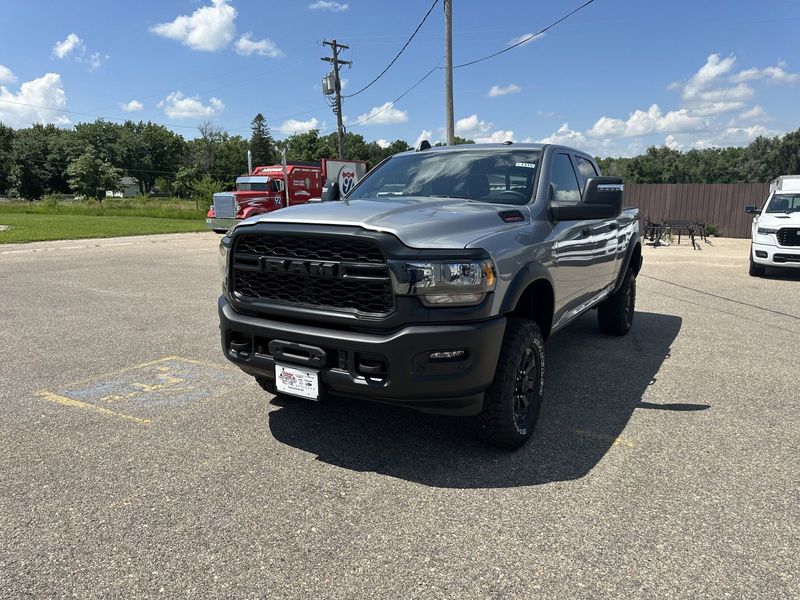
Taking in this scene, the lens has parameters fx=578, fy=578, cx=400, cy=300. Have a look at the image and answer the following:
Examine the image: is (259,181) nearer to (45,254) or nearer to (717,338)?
(45,254)

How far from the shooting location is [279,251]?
129 inches

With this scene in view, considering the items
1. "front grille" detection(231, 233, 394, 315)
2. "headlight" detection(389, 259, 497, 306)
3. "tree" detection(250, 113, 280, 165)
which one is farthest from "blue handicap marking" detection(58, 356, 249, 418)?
"tree" detection(250, 113, 280, 165)

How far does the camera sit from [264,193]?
2544 cm

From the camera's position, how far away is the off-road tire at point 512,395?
3217mm

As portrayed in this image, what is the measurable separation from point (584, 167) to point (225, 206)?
21.0 m

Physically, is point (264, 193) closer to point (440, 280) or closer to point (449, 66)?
point (449, 66)

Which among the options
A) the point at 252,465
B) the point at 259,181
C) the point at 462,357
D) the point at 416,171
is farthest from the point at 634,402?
the point at 259,181

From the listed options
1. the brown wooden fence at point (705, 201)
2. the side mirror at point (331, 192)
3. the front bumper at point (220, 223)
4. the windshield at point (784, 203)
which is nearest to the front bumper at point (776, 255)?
the windshield at point (784, 203)

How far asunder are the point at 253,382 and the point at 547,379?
2.45m

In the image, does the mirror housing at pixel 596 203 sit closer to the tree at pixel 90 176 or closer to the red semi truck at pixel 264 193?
the red semi truck at pixel 264 193

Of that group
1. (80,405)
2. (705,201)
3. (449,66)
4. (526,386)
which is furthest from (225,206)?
(526,386)

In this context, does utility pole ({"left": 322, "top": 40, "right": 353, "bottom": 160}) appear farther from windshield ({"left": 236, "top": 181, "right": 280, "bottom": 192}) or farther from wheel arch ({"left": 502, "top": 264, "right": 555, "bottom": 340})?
wheel arch ({"left": 502, "top": 264, "right": 555, "bottom": 340})

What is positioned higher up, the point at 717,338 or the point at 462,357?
the point at 462,357

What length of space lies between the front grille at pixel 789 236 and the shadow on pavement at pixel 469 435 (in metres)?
7.58
